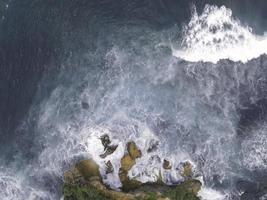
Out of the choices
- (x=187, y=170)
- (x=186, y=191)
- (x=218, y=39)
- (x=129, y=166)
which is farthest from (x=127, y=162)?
(x=218, y=39)

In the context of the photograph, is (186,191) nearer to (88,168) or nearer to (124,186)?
(124,186)

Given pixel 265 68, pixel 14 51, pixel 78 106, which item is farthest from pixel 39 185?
pixel 265 68

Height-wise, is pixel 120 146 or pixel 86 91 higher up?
pixel 86 91

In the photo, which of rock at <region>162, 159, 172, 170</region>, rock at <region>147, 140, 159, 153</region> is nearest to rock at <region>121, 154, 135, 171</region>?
rock at <region>147, 140, 159, 153</region>

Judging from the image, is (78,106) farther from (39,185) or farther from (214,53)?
(214,53)

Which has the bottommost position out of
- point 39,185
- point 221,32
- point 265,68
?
point 39,185
